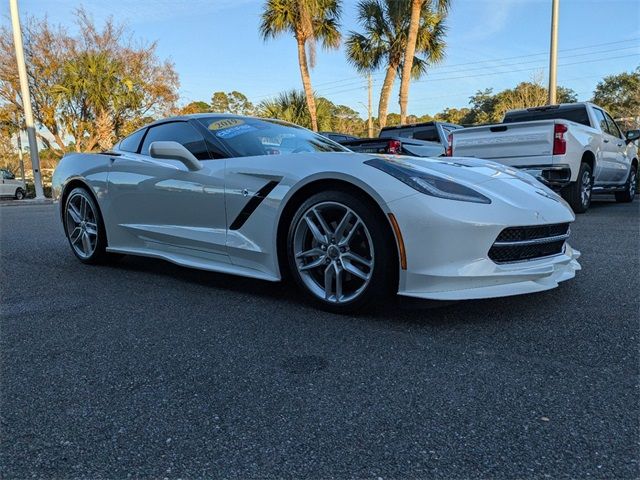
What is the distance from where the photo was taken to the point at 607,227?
5848 mm

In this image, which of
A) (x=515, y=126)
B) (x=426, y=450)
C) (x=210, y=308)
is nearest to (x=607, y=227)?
(x=515, y=126)

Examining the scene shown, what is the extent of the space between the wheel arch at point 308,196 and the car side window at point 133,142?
181 centimetres

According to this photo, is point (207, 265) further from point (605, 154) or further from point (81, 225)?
point (605, 154)

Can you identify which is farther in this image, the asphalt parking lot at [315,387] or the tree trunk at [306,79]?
the tree trunk at [306,79]

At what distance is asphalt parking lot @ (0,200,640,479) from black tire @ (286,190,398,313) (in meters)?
0.14

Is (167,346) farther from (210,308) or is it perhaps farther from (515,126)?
(515,126)

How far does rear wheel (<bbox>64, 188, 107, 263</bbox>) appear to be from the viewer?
421 centimetres

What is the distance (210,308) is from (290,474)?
1.70 metres

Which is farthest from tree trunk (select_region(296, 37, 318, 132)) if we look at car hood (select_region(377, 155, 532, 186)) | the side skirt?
car hood (select_region(377, 155, 532, 186))

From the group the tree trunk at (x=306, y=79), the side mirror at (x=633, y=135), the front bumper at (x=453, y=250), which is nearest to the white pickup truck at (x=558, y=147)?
the side mirror at (x=633, y=135)

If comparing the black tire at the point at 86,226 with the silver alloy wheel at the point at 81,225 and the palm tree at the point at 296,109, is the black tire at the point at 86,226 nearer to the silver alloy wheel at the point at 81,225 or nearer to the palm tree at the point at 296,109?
the silver alloy wheel at the point at 81,225

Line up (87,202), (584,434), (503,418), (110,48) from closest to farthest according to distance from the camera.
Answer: (584,434) → (503,418) → (87,202) → (110,48)

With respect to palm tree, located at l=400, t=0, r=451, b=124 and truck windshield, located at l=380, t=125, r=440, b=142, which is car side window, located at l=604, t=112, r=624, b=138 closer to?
truck windshield, located at l=380, t=125, r=440, b=142

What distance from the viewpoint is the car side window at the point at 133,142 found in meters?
4.11
